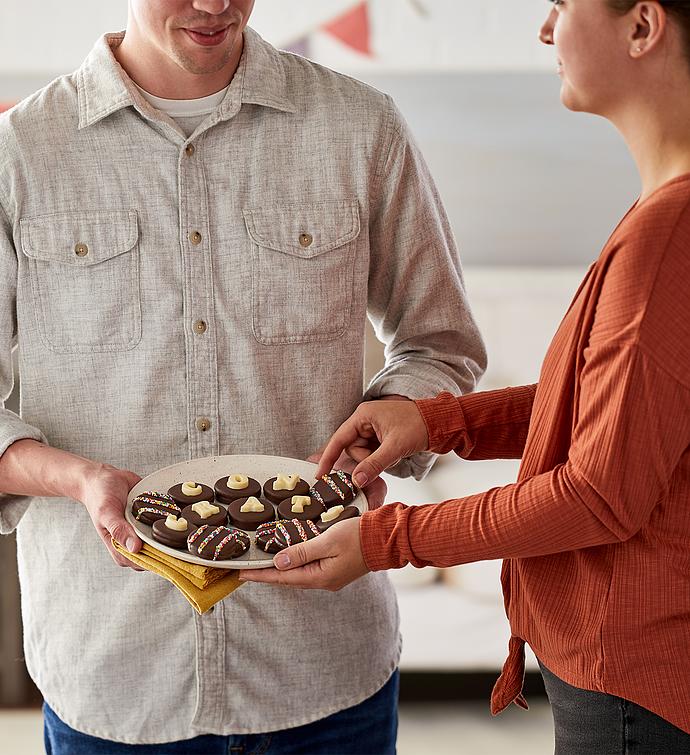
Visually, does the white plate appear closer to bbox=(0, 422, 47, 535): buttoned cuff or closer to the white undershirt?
bbox=(0, 422, 47, 535): buttoned cuff

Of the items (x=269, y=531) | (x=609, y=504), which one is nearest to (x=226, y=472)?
(x=269, y=531)

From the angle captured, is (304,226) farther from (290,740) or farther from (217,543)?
(290,740)

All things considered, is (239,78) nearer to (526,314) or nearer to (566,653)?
(566,653)

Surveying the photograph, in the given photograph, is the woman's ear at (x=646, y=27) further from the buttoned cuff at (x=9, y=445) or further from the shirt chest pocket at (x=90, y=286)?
the buttoned cuff at (x=9, y=445)

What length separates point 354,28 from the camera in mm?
3186

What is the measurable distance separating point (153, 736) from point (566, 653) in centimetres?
65

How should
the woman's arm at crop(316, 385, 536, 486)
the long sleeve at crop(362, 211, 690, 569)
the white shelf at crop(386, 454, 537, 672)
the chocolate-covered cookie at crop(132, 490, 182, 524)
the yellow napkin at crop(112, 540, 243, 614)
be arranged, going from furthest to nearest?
the white shelf at crop(386, 454, 537, 672) → the woman's arm at crop(316, 385, 536, 486) → the chocolate-covered cookie at crop(132, 490, 182, 524) → the yellow napkin at crop(112, 540, 243, 614) → the long sleeve at crop(362, 211, 690, 569)

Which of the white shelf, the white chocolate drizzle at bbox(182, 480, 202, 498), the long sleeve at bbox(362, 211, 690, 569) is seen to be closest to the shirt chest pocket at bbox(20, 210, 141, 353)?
the white chocolate drizzle at bbox(182, 480, 202, 498)

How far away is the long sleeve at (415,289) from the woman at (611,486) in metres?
0.35

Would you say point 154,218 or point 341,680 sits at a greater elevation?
point 154,218

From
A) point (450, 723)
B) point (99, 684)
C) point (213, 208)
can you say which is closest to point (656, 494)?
point (213, 208)

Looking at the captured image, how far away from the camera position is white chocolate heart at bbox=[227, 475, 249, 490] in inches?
52.7

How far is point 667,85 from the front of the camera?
1.04 metres

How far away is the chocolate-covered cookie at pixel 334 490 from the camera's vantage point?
1312 mm
